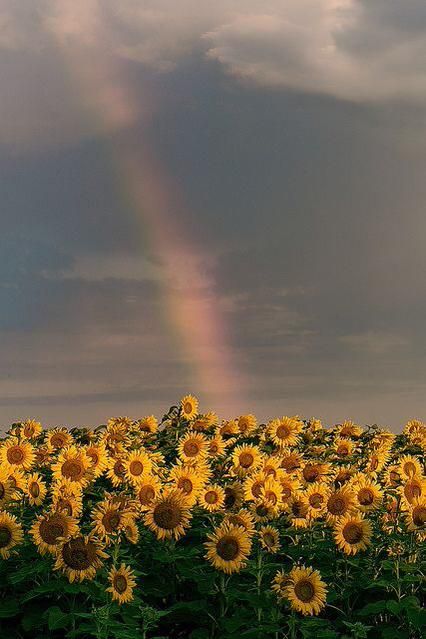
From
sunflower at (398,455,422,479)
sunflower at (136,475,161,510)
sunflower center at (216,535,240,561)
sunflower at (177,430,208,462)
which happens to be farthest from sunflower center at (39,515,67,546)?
sunflower at (398,455,422,479)

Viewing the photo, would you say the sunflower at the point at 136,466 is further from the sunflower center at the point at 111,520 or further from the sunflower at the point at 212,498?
the sunflower center at the point at 111,520

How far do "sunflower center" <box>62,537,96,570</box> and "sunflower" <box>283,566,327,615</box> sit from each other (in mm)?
1793

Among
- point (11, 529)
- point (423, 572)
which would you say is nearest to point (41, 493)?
point (11, 529)

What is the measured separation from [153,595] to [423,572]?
118 inches

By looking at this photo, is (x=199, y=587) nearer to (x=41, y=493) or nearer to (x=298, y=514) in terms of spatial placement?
(x=298, y=514)

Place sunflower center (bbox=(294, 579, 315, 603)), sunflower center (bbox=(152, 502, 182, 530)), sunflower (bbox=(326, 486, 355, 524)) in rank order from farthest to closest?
sunflower (bbox=(326, 486, 355, 524)) < sunflower center (bbox=(152, 502, 182, 530)) < sunflower center (bbox=(294, 579, 315, 603))

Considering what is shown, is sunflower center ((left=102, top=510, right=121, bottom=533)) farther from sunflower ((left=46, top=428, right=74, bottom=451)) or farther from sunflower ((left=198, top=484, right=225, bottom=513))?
sunflower ((left=46, top=428, right=74, bottom=451))

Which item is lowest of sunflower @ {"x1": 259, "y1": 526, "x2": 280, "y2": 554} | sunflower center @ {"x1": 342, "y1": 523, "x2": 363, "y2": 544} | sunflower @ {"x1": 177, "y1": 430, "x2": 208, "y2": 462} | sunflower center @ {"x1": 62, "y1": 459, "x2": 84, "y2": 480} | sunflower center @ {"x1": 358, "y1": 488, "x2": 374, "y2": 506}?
sunflower @ {"x1": 259, "y1": 526, "x2": 280, "y2": 554}

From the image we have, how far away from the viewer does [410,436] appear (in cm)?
1756

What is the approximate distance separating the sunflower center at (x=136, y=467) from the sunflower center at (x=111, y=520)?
9.18ft

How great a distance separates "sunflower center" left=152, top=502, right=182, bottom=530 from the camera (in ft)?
31.7

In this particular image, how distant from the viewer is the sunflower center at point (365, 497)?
1066cm

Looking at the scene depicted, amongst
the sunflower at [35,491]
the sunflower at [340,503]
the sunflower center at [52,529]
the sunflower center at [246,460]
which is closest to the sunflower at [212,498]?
the sunflower at [340,503]

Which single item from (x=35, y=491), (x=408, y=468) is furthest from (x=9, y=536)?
(x=408, y=468)
